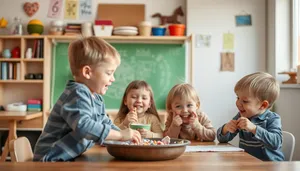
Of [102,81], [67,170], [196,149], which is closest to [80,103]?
[102,81]

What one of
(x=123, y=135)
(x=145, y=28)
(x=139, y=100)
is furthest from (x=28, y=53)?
(x=123, y=135)

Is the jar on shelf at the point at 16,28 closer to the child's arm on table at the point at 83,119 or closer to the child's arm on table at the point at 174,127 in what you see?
the child's arm on table at the point at 174,127

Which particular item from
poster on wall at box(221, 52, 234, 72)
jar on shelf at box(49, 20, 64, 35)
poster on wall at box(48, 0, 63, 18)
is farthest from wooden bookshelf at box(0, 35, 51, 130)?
poster on wall at box(221, 52, 234, 72)

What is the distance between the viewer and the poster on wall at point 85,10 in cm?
503

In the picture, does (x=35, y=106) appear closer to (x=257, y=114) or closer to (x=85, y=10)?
(x=85, y=10)

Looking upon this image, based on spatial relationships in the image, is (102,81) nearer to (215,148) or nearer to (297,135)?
(215,148)

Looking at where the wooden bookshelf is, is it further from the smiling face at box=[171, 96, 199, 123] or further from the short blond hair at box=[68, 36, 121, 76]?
the short blond hair at box=[68, 36, 121, 76]

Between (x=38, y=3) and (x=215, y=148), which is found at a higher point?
(x=38, y=3)

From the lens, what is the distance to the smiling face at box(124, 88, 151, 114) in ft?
8.40

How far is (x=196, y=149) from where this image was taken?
5.65 ft

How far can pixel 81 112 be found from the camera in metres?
1.38

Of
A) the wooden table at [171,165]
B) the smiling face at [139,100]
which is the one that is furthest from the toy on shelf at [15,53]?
the wooden table at [171,165]

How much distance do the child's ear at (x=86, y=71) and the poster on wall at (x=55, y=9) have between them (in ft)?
12.1

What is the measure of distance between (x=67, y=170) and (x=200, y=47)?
12.7 ft
